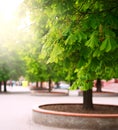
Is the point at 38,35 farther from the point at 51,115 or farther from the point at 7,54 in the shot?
the point at 7,54

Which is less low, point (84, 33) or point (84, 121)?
point (84, 33)

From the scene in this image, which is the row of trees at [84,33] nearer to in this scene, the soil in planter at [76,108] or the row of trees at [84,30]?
the row of trees at [84,30]

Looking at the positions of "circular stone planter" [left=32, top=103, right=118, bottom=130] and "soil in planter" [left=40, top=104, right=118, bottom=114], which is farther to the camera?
"soil in planter" [left=40, top=104, right=118, bottom=114]

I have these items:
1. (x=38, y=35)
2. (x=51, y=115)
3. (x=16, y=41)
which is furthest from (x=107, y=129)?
(x=16, y=41)

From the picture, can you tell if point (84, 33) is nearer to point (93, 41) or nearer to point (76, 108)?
point (93, 41)

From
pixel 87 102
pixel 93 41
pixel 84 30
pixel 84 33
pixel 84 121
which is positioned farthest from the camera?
pixel 87 102

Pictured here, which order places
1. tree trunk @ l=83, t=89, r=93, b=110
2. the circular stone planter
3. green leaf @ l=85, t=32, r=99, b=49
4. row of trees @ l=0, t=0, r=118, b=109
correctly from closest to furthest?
1. green leaf @ l=85, t=32, r=99, b=49
2. row of trees @ l=0, t=0, r=118, b=109
3. the circular stone planter
4. tree trunk @ l=83, t=89, r=93, b=110

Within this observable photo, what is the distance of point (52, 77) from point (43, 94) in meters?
2.10

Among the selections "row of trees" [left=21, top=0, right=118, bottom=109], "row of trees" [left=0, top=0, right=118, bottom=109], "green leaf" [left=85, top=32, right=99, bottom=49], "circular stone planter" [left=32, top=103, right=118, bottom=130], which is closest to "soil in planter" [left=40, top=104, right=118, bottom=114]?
"circular stone planter" [left=32, top=103, right=118, bottom=130]

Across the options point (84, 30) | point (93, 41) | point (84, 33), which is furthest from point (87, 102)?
point (93, 41)

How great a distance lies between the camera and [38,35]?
1599 centimetres

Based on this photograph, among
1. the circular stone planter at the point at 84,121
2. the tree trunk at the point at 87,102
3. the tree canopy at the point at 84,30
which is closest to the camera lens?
the tree canopy at the point at 84,30

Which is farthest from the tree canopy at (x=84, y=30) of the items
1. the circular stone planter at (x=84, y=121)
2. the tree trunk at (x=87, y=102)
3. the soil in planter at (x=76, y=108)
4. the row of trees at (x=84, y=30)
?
the tree trunk at (x=87, y=102)

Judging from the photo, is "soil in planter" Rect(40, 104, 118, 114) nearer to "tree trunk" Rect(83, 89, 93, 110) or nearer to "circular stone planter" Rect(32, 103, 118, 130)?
"tree trunk" Rect(83, 89, 93, 110)
